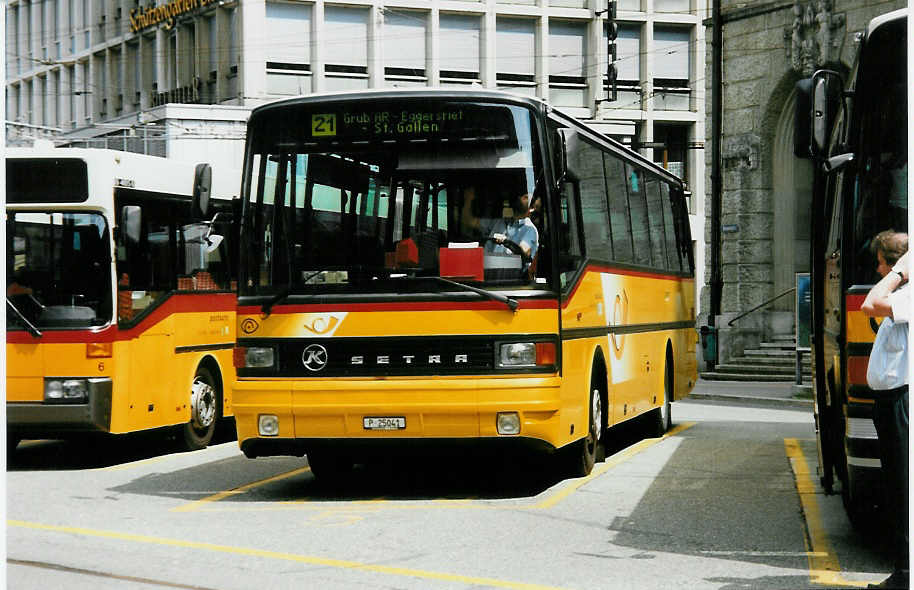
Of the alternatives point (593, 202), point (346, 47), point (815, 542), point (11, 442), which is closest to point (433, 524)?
point (815, 542)

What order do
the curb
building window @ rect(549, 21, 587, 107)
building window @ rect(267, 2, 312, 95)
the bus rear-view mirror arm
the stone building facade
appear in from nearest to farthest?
the bus rear-view mirror arm < the curb < the stone building facade < building window @ rect(267, 2, 312, 95) < building window @ rect(549, 21, 587, 107)

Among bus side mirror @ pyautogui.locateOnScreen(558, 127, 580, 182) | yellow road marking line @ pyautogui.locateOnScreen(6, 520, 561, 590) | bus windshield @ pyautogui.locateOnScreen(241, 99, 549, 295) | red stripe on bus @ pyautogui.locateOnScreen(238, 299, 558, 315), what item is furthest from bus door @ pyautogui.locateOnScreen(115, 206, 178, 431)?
bus side mirror @ pyautogui.locateOnScreen(558, 127, 580, 182)

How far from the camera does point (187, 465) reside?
1428 centimetres

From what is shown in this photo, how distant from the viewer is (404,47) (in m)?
49.8

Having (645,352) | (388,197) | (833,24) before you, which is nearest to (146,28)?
(833,24)

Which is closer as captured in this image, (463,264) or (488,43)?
(463,264)

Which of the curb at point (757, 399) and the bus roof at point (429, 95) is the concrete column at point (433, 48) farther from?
the bus roof at point (429, 95)

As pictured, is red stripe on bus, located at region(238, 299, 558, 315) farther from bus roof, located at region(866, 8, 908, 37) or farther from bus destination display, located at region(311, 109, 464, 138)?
bus roof, located at region(866, 8, 908, 37)

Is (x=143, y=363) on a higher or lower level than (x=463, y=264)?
lower

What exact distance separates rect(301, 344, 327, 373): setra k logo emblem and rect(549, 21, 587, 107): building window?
137 feet

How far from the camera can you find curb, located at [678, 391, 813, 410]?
23766 mm

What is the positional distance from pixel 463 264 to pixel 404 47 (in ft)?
129

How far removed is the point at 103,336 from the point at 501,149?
445cm

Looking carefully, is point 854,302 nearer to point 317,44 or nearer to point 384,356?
point 384,356
